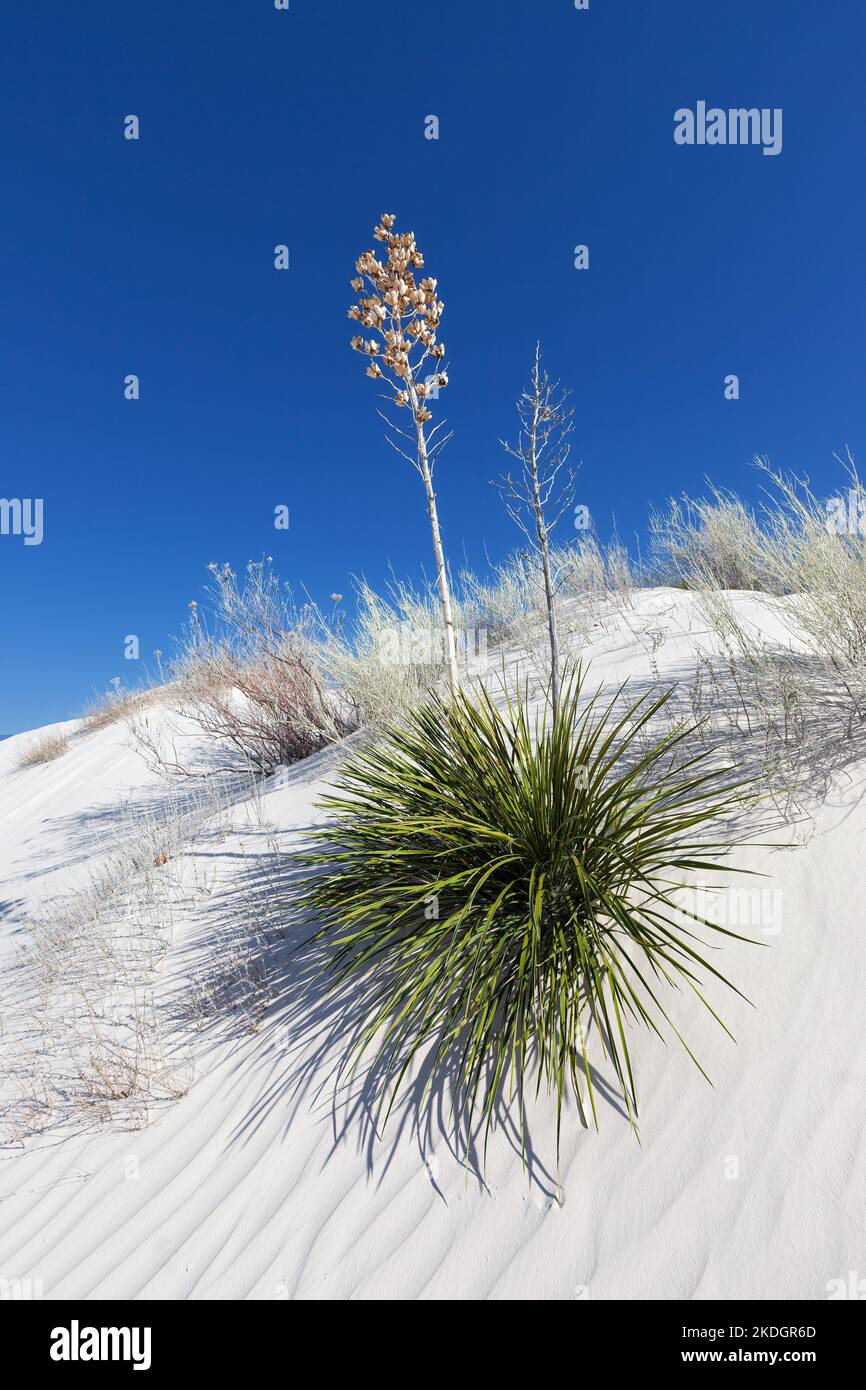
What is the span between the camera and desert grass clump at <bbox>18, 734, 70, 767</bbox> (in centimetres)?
1145

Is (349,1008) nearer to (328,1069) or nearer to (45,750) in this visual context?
(328,1069)

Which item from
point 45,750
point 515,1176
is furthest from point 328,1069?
point 45,750

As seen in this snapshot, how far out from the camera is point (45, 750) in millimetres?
11680

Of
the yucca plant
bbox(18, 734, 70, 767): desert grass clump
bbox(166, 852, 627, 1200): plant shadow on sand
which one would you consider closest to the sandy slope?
bbox(166, 852, 627, 1200): plant shadow on sand

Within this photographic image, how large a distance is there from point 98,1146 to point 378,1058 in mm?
1213

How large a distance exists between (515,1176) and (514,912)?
0.79 metres

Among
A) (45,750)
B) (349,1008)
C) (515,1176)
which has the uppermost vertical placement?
(45,750)

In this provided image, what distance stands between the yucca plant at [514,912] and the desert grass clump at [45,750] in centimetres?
1026

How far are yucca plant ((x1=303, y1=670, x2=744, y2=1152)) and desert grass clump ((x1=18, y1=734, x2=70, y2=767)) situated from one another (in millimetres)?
10255

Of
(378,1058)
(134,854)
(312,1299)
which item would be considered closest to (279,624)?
(134,854)

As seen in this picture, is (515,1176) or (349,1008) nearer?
(515,1176)

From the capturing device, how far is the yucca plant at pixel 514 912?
79.2 inches

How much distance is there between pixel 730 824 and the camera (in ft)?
8.59

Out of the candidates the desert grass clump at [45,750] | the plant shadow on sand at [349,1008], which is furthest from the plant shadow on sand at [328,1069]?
the desert grass clump at [45,750]
